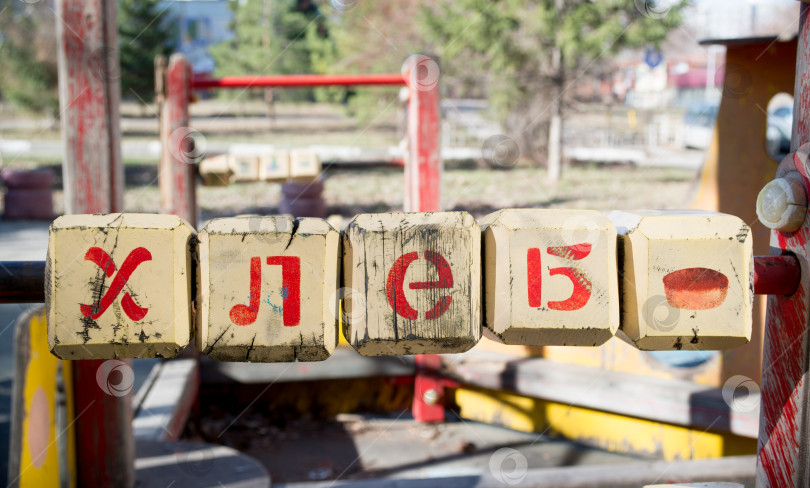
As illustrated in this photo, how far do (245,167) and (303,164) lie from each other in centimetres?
31

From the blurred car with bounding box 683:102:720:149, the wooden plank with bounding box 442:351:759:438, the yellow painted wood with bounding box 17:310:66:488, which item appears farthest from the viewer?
the blurred car with bounding box 683:102:720:149

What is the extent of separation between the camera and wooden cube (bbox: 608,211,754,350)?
46.8 inches

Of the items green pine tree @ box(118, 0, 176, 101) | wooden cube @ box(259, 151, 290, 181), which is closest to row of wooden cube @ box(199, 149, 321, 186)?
wooden cube @ box(259, 151, 290, 181)

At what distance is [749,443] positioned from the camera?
3.04 metres

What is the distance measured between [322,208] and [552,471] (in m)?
6.96

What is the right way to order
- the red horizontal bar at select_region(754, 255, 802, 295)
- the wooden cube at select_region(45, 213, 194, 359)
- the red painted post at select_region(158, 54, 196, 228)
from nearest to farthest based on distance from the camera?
the wooden cube at select_region(45, 213, 194, 359) < the red horizontal bar at select_region(754, 255, 802, 295) < the red painted post at select_region(158, 54, 196, 228)

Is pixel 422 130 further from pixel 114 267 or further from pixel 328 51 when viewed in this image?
pixel 328 51

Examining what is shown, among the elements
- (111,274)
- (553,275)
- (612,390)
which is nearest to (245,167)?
(612,390)

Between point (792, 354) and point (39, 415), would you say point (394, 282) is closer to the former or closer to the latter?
point (792, 354)

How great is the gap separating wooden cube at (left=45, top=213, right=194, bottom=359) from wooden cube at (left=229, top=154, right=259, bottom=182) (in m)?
2.86

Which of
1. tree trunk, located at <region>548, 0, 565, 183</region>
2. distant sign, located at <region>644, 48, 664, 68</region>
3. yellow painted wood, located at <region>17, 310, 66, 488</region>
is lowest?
yellow painted wood, located at <region>17, 310, 66, 488</region>

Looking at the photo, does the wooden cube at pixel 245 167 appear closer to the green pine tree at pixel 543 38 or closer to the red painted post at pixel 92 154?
the red painted post at pixel 92 154

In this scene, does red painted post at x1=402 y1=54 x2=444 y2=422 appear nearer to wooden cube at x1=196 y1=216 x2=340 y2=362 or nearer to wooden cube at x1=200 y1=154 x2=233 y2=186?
wooden cube at x1=200 y1=154 x2=233 y2=186

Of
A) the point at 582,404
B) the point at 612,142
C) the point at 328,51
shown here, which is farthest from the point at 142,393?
the point at 328,51
